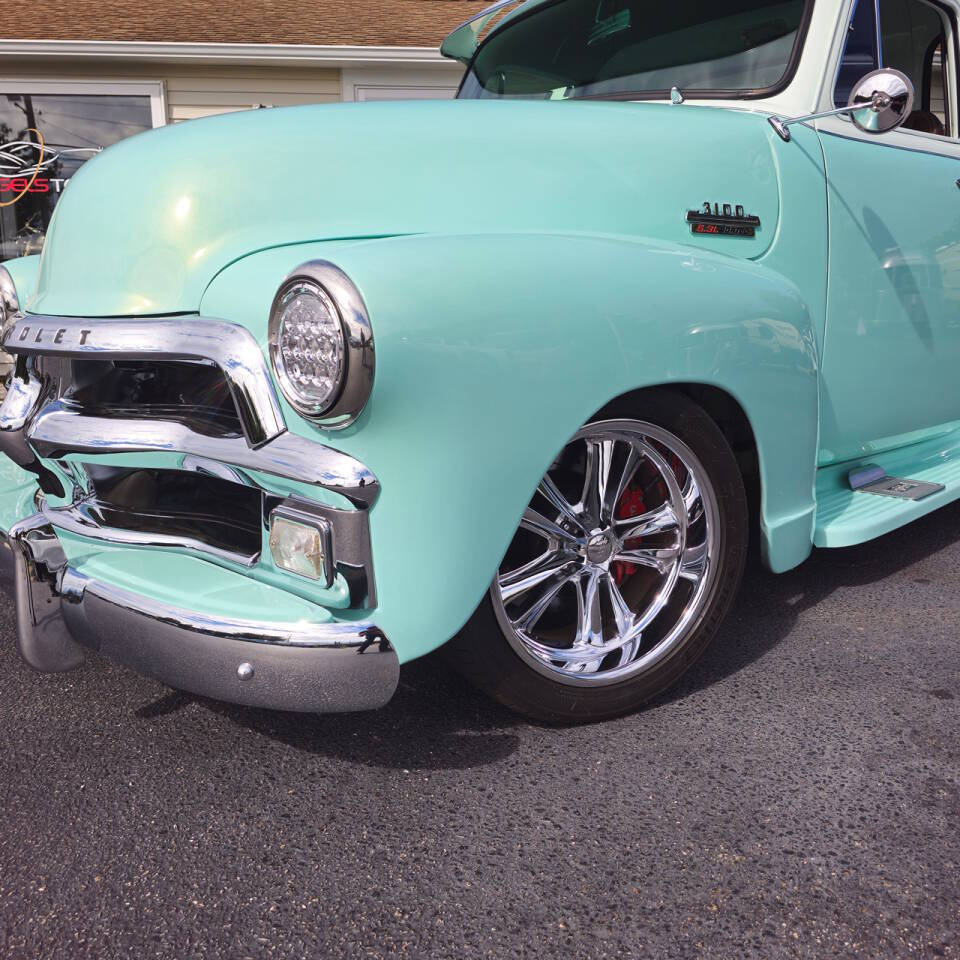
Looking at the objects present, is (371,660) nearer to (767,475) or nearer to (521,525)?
(521,525)

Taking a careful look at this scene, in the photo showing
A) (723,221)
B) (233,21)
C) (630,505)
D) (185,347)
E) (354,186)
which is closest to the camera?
(185,347)

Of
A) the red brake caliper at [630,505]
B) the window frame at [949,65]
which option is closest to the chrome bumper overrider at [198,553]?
the red brake caliper at [630,505]

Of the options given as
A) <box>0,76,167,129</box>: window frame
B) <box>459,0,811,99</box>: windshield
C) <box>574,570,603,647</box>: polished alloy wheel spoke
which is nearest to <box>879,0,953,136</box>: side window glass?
<box>459,0,811,99</box>: windshield

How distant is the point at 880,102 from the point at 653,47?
77 centimetres

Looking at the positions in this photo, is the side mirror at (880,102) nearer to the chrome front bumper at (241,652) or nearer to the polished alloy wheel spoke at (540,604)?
the polished alloy wheel spoke at (540,604)

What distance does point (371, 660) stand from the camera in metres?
1.58

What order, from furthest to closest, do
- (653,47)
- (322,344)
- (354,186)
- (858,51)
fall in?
1. (653,47)
2. (858,51)
3. (354,186)
4. (322,344)

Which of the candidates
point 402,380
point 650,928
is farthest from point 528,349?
point 650,928

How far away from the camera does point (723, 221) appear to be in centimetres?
227

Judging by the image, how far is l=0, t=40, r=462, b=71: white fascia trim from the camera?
7488 millimetres

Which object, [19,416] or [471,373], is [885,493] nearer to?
[471,373]

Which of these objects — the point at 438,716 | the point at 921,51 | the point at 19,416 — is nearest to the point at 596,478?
the point at 438,716

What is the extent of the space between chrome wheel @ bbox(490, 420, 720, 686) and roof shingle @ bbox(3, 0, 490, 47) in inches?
277

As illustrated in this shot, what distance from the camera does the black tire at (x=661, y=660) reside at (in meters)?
1.86
